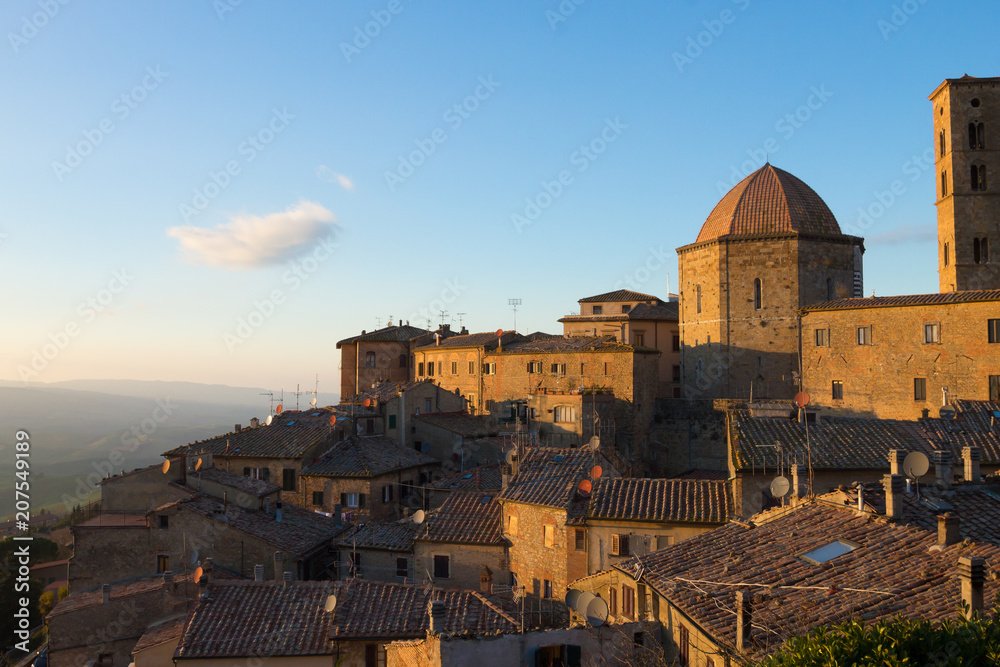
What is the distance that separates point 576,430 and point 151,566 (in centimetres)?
2112

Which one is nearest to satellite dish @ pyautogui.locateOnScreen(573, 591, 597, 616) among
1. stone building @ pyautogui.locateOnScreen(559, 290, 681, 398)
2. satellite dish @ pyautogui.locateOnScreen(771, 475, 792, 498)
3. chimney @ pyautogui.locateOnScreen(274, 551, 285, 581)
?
satellite dish @ pyautogui.locateOnScreen(771, 475, 792, 498)

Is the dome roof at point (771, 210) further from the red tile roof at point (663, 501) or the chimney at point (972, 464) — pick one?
the chimney at point (972, 464)

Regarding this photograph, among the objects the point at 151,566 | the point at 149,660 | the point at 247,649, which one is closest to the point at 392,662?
the point at 247,649

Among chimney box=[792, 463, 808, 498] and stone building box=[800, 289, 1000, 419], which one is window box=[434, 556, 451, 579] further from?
stone building box=[800, 289, 1000, 419]

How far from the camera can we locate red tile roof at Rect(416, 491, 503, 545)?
25.5 m

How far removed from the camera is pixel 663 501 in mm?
21984

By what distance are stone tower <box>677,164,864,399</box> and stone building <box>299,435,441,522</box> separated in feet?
62.2

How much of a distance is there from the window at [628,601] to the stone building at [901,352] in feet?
69.5

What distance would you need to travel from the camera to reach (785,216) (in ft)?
140

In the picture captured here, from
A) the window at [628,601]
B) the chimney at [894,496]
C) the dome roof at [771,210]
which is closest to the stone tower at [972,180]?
the dome roof at [771,210]

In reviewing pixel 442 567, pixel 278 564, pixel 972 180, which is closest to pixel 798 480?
pixel 442 567

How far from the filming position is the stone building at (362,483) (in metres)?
33.5

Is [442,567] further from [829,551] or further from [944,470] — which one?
[944,470]

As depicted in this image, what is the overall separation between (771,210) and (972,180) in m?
13.8
